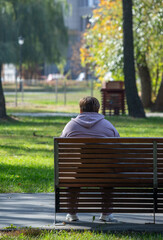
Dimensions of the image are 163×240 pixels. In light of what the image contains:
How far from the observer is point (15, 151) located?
12.5 m

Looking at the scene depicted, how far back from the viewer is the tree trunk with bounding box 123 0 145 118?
21828 mm

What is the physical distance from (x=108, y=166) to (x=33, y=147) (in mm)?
7209

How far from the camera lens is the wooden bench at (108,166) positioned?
238 inches

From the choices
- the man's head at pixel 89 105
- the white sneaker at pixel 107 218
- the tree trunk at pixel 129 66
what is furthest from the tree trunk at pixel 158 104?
→ the white sneaker at pixel 107 218

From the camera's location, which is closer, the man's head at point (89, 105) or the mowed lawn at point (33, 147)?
the man's head at point (89, 105)

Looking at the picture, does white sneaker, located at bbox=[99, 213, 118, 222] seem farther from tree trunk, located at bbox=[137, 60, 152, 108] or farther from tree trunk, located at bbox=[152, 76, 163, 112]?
tree trunk, located at bbox=[137, 60, 152, 108]

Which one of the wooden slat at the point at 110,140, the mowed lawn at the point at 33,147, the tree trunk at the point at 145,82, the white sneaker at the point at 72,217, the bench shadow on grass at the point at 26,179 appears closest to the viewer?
the wooden slat at the point at 110,140

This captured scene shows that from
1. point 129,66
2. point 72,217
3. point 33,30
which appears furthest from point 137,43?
point 33,30

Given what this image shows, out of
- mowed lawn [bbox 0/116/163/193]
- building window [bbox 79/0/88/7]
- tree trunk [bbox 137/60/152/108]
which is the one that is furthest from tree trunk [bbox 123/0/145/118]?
building window [bbox 79/0/88/7]

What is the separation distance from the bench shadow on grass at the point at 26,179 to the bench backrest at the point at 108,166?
2.50 metres

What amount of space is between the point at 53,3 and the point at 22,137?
35558mm

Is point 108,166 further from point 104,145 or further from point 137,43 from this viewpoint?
point 137,43

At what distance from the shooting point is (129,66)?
2209 cm

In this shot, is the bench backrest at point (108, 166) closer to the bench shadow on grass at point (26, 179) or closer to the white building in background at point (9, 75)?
the bench shadow on grass at point (26, 179)
